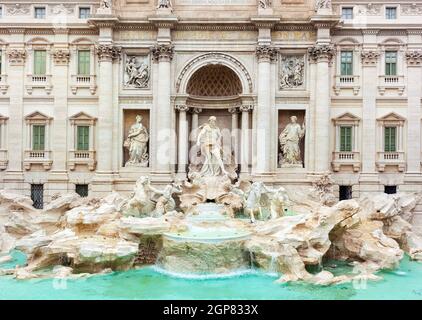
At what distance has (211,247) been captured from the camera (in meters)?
15.1

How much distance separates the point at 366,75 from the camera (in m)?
22.1

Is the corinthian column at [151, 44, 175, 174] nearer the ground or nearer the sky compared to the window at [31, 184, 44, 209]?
nearer the sky

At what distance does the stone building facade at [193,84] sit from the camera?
21516mm

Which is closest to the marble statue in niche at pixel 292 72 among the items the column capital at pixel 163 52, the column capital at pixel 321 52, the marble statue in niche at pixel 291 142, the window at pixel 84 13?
the column capital at pixel 321 52

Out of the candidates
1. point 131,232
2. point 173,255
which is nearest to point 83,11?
point 131,232

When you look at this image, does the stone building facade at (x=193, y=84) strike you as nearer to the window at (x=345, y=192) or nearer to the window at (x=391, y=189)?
the window at (x=345, y=192)

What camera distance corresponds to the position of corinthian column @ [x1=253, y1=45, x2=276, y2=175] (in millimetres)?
A: 21375

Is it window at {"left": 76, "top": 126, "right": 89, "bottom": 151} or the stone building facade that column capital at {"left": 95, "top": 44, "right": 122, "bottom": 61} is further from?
window at {"left": 76, "top": 126, "right": 89, "bottom": 151}

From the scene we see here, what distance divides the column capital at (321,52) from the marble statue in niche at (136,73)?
890 cm

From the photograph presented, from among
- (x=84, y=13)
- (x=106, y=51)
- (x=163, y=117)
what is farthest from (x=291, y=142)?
(x=84, y=13)

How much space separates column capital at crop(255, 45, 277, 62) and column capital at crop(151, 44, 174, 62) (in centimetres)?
456

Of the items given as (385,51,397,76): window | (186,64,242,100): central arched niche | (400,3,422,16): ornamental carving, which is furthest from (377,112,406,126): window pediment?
(186,64,242,100): central arched niche

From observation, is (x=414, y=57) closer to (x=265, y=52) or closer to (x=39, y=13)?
(x=265, y=52)

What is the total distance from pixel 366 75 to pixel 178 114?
10.5 meters
